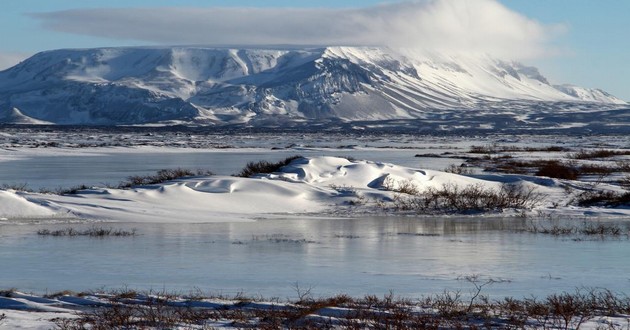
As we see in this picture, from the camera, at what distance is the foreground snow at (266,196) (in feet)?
63.7

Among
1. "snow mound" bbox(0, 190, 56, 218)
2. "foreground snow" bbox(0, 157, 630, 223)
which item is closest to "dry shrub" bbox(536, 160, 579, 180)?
"foreground snow" bbox(0, 157, 630, 223)

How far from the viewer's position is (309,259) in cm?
1351

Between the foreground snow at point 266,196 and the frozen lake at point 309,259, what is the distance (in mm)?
1294

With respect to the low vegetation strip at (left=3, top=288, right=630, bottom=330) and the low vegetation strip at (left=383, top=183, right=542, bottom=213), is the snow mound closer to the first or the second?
the low vegetation strip at (left=383, top=183, right=542, bottom=213)

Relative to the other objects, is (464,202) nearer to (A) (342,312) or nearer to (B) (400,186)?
(B) (400,186)

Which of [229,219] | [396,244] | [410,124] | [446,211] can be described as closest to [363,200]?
[446,211]

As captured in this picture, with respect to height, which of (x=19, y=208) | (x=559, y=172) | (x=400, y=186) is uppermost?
(x=559, y=172)

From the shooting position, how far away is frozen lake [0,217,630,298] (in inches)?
445

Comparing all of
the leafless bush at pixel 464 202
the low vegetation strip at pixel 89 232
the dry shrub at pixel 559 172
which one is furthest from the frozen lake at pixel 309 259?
the dry shrub at pixel 559 172

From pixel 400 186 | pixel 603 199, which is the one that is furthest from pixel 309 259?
pixel 603 199

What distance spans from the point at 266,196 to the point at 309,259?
9008 millimetres

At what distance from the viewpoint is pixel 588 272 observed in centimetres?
1248

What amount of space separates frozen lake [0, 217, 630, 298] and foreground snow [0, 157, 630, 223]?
1.29 meters

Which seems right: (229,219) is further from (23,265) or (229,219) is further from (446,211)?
(23,265)
